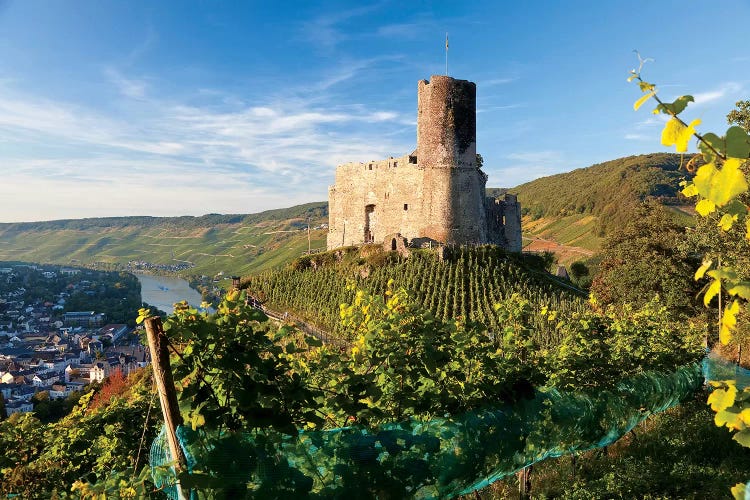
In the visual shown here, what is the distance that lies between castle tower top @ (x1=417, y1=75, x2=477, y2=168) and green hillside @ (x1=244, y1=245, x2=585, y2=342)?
20.3ft

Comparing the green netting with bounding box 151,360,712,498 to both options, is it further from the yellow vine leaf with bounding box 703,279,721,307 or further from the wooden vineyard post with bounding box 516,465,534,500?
the yellow vine leaf with bounding box 703,279,721,307

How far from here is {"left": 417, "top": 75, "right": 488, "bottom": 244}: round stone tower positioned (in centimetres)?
3167

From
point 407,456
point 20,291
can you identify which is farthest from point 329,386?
point 20,291

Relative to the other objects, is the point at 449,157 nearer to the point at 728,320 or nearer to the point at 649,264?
the point at 649,264

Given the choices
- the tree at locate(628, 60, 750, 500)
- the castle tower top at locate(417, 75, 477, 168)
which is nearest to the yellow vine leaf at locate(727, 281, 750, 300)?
the tree at locate(628, 60, 750, 500)

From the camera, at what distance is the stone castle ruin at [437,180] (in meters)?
31.8

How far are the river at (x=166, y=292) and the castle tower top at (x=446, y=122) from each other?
8254 cm

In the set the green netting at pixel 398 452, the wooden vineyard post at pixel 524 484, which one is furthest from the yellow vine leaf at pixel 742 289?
the wooden vineyard post at pixel 524 484

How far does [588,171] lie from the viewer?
169 meters

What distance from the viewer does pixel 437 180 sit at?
32219 mm

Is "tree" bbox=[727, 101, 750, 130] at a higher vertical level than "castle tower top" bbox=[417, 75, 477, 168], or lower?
lower

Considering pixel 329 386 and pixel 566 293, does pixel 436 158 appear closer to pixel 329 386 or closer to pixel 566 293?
pixel 566 293

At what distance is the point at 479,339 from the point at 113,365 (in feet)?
→ 226

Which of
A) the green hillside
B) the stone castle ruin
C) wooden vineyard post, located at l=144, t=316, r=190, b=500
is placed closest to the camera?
wooden vineyard post, located at l=144, t=316, r=190, b=500
